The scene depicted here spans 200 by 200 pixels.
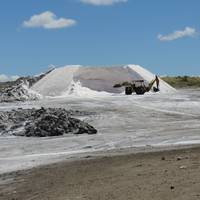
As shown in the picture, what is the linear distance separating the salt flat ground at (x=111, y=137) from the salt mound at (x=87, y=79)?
1674 cm

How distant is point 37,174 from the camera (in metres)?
13.4

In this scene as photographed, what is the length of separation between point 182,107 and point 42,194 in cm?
2605

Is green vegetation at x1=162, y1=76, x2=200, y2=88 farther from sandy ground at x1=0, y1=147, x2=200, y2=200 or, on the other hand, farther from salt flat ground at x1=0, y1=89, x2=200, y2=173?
sandy ground at x1=0, y1=147, x2=200, y2=200

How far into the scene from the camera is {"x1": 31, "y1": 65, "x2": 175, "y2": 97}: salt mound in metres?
53.9

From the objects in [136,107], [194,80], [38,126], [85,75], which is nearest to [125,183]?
[38,126]

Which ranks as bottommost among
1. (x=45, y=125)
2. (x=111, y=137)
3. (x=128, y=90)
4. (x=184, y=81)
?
(x=111, y=137)

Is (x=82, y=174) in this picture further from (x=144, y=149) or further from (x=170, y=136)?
(x=170, y=136)

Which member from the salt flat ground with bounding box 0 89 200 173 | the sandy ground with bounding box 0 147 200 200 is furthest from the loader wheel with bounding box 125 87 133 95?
the sandy ground with bounding box 0 147 200 200

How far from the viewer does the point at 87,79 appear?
188 feet

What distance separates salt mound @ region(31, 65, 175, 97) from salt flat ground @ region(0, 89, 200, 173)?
16736mm

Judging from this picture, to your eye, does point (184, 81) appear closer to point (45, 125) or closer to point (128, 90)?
point (128, 90)

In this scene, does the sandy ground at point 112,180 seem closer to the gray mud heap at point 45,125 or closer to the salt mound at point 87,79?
the gray mud heap at point 45,125

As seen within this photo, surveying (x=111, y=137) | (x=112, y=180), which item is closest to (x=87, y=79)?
(x=111, y=137)

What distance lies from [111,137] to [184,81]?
63.8 m
